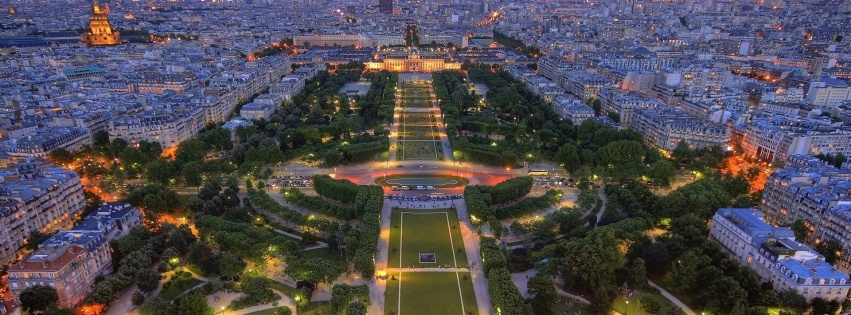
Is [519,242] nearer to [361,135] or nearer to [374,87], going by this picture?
[361,135]

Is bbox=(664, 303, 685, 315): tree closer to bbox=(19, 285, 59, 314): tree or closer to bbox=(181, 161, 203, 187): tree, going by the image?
Answer: bbox=(19, 285, 59, 314): tree

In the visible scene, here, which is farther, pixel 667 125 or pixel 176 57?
pixel 176 57

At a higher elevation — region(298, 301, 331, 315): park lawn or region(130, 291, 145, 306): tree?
region(130, 291, 145, 306): tree

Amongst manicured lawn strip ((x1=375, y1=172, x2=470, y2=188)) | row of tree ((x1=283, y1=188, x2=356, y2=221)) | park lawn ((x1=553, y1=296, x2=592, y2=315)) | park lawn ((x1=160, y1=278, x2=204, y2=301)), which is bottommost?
park lawn ((x1=160, y1=278, x2=204, y2=301))

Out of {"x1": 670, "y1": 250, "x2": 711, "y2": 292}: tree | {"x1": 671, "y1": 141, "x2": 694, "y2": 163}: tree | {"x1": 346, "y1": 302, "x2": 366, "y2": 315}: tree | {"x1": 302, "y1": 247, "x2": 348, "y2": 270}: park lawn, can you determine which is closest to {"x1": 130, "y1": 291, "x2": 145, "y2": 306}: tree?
{"x1": 302, "y1": 247, "x2": 348, "y2": 270}: park lawn

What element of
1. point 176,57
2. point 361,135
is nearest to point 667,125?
point 361,135
